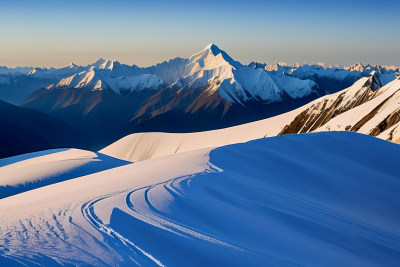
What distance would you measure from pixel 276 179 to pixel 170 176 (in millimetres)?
4396

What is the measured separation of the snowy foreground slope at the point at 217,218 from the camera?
8.07 m

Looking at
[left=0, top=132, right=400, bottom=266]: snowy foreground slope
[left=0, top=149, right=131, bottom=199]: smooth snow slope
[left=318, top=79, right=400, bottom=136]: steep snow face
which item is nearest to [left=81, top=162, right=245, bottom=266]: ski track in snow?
[left=0, top=132, right=400, bottom=266]: snowy foreground slope

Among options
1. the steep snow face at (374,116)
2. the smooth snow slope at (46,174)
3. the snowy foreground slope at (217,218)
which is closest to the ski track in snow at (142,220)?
the snowy foreground slope at (217,218)

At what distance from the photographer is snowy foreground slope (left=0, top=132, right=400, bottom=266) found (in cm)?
807

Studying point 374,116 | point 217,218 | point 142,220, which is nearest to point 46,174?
point 142,220

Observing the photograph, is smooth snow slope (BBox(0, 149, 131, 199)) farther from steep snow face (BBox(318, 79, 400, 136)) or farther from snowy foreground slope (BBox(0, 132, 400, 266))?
steep snow face (BBox(318, 79, 400, 136))

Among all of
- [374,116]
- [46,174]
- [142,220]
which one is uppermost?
[374,116]

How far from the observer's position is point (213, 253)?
813 centimetres

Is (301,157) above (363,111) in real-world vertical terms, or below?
below

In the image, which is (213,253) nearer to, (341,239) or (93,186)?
(341,239)

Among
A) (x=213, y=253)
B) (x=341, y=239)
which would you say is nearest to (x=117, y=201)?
(x=213, y=253)

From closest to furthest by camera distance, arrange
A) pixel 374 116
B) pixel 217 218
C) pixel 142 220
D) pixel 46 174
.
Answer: pixel 142 220 → pixel 217 218 → pixel 46 174 → pixel 374 116

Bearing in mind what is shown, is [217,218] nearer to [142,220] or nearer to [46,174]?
[142,220]

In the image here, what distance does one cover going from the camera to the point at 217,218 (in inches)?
397
